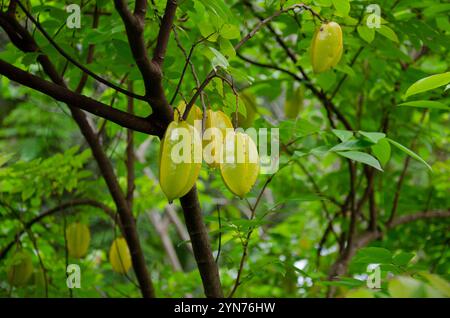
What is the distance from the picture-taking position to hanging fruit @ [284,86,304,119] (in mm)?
2402

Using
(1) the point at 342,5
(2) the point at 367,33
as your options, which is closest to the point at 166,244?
(2) the point at 367,33

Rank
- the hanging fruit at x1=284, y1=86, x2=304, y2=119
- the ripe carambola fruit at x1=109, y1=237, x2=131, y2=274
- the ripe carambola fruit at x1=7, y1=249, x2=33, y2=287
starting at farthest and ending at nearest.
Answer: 1. the hanging fruit at x1=284, y1=86, x2=304, y2=119
2. the ripe carambola fruit at x1=109, y1=237, x2=131, y2=274
3. the ripe carambola fruit at x1=7, y1=249, x2=33, y2=287

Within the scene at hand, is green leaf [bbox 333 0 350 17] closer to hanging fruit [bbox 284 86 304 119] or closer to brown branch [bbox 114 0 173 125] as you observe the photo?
brown branch [bbox 114 0 173 125]

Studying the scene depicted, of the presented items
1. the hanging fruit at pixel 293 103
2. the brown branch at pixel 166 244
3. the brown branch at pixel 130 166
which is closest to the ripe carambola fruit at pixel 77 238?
the brown branch at pixel 130 166

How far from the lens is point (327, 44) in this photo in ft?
4.36

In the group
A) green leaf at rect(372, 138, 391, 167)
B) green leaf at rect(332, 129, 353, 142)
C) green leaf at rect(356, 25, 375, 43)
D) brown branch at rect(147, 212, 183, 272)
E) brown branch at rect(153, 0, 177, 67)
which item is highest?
green leaf at rect(356, 25, 375, 43)

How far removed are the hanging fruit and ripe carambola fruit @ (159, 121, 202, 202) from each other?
4.79ft

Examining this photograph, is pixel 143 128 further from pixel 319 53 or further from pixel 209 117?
pixel 319 53

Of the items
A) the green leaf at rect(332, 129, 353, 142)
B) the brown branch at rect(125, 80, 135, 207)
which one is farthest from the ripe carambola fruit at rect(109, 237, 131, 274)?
the green leaf at rect(332, 129, 353, 142)

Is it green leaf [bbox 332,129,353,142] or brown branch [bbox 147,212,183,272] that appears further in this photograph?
brown branch [bbox 147,212,183,272]

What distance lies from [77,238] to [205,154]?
4.04 ft

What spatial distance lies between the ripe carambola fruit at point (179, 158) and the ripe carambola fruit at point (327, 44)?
502 mm

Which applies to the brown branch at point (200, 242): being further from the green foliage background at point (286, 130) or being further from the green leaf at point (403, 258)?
the green leaf at point (403, 258)

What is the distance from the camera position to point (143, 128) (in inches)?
42.7
